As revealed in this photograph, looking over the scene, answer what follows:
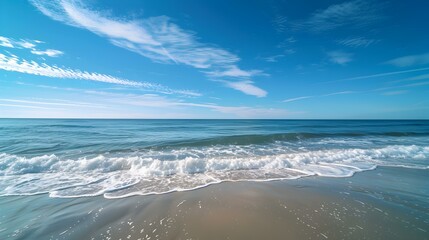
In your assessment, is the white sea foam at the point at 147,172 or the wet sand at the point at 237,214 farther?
the white sea foam at the point at 147,172

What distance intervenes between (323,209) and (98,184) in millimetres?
7134

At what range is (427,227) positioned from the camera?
3.70 meters

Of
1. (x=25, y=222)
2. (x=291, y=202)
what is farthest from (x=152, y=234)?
(x=291, y=202)

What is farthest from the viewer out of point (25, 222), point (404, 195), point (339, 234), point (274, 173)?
point (274, 173)

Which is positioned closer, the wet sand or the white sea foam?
the wet sand

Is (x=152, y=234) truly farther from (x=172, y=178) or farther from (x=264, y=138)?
(x=264, y=138)

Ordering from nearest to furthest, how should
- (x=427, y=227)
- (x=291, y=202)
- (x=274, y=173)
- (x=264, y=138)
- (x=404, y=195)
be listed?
(x=427, y=227) < (x=291, y=202) < (x=404, y=195) < (x=274, y=173) < (x=264, y=138)

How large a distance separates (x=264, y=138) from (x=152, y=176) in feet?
43.0

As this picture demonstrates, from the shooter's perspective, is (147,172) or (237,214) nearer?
(237,214)

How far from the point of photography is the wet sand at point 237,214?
3600 millimetres

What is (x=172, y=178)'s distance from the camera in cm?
707

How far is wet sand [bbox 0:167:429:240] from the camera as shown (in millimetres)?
3600

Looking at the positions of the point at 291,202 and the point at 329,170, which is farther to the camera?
the point at 329,170

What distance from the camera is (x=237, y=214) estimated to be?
427cm
